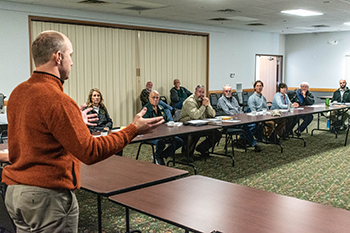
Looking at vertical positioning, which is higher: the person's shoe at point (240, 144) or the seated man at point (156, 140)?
the seated man at point (156, 140)

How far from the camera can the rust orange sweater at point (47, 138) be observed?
4.71 ft

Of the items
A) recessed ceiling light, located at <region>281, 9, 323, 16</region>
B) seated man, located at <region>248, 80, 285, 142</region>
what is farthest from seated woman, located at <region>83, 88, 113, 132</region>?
recessed ceiling light, located at <region>281, 9, 323, 16</region>

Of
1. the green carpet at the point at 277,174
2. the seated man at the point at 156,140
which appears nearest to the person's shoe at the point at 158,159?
the seated man at the point at 156,140

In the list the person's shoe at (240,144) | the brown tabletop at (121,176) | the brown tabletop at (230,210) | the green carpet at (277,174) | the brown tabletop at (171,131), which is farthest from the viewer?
the person's shoe at (240,144)

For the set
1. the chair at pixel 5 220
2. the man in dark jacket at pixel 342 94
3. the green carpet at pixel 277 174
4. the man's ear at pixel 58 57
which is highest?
the man's ear at pixel 58 57

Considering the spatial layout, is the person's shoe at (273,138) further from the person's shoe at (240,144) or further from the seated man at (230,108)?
the person's shoe at (240,144)

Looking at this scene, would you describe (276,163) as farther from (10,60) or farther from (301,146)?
(10,60)

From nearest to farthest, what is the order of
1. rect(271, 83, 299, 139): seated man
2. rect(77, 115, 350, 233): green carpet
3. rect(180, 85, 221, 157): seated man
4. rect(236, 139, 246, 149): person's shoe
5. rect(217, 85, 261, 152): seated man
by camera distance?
rect(77, 115, 350, 233): green carpet → rect(180, 85, 221, 157): seated man → rect(217, 85, 261, 152): seated man → rect(236, 139, 246, 149): person's shoe → rect(271, 83, 299, 139): seated man

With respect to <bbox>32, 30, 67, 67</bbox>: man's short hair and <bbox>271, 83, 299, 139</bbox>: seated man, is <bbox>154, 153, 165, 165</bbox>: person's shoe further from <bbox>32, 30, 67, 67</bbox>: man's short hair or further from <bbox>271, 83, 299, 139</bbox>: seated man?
<bbox>32, 30, 67, 67</bbox>: man's short hair

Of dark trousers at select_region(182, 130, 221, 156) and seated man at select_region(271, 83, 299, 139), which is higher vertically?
seated man at select_region(271, 83, 299, 139)

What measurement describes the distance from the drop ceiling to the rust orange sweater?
6015 millimetres

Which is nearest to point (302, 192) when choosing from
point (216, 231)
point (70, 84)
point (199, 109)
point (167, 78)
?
point (199, 109)

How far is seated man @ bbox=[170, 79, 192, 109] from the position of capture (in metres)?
9.83

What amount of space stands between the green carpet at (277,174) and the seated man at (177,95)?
275cm
